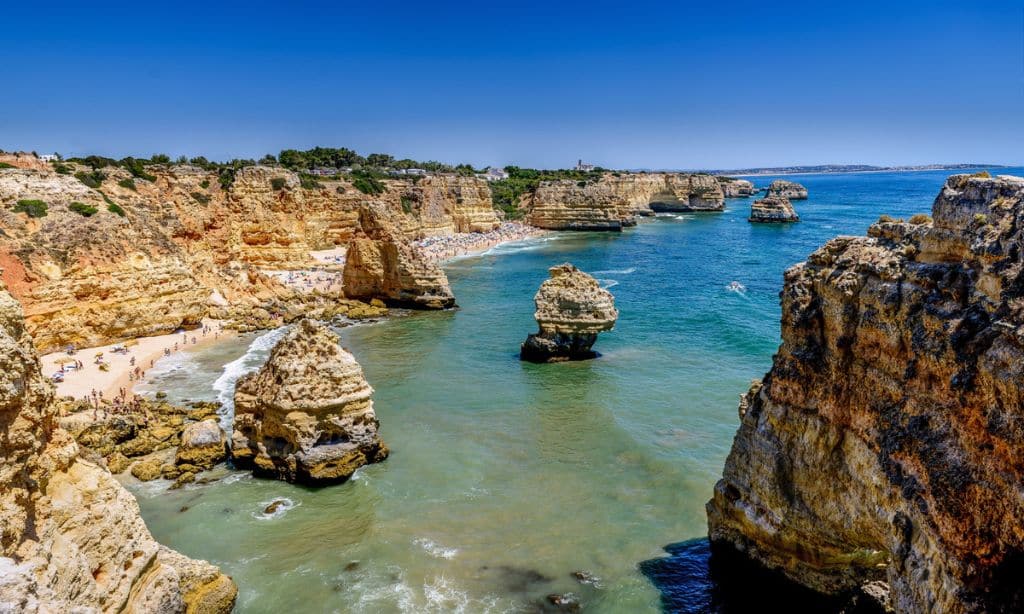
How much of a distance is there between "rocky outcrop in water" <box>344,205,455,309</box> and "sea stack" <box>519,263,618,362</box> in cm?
1376

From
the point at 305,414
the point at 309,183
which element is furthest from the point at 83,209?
the point at 309,183

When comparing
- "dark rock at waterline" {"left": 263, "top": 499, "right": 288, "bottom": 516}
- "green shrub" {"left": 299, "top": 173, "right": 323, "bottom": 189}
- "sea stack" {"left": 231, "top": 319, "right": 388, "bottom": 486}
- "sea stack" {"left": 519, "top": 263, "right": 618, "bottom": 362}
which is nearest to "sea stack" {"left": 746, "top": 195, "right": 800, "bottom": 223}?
"green shrub" {"left": 299, "top": 173, "right": 323, "bottom": 189}

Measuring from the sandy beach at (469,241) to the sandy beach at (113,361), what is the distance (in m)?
36.4

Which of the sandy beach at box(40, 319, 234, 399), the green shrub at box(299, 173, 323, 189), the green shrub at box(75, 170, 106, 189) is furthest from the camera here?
the green shrub at box(299, 173, 323, 189)

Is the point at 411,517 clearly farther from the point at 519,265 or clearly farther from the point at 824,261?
the point at 519,265

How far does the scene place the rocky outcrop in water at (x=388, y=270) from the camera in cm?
→ 4309

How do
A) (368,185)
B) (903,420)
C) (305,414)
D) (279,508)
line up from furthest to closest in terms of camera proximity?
(368,185) → (305,414) → (279,508) → (903,420)

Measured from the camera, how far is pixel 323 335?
19.6 metres

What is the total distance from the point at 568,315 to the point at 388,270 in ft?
56.8

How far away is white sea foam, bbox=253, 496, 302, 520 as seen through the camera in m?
17.3

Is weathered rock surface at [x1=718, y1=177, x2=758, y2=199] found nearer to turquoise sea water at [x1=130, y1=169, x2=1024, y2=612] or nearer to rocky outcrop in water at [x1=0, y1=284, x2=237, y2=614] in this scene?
turquoise sea water at [x1=130, y1=169, x2=1024, y2=612]

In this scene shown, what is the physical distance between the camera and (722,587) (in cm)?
1362

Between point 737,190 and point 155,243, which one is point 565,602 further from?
point 737,190

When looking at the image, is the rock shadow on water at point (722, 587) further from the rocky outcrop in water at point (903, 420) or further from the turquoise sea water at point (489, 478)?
the turquoise sea water at point (489, 478)
